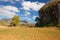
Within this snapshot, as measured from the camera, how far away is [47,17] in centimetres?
10519

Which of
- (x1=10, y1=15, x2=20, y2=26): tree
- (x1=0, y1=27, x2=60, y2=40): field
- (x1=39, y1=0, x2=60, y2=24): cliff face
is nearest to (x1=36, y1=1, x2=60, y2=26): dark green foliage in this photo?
(x1=39, y1=0, x2=60, y2=24): cliff face

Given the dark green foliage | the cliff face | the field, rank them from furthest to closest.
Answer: the cliff face, the dark green foliage, the field

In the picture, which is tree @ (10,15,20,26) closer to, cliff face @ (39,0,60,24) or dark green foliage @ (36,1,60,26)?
dark green foliage @ (36,1,60,26)

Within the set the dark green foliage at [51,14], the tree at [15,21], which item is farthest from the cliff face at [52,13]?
the tree at [15,21]

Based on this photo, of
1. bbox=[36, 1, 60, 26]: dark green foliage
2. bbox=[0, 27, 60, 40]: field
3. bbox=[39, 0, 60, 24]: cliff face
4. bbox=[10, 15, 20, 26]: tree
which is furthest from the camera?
bbox=[10, 15, 20, 26]: tree

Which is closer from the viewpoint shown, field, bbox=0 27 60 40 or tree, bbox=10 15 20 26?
field, bbox=0 27 60 40

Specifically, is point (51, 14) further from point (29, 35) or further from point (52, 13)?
point (29, 35)

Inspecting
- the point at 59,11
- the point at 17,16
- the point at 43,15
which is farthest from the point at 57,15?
the point at 17,16

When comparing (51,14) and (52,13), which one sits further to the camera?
(51,14)

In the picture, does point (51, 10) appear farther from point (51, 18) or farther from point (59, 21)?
point (59, 21)

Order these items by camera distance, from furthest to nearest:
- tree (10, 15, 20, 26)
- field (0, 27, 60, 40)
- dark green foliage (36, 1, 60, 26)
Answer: tree (10, 15, 20, 26)
dark green foliage (36, 1, 60, 26)
field (0, 27, 60, 40)

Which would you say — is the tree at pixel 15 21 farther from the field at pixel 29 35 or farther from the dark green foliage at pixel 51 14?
the field at pixel 29 35

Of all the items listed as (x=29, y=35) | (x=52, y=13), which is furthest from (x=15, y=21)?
(x=29, y=35)

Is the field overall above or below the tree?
above
